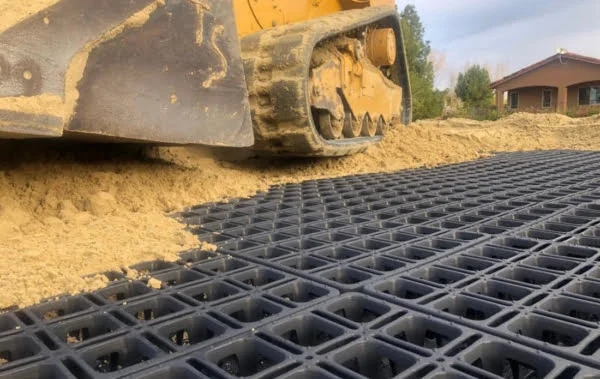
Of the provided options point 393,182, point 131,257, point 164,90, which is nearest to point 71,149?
point 164,90

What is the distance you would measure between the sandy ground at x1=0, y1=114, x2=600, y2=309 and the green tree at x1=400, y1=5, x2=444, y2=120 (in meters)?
19.6

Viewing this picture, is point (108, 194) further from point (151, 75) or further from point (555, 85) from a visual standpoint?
point (555, 85)

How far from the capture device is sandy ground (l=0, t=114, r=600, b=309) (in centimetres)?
200

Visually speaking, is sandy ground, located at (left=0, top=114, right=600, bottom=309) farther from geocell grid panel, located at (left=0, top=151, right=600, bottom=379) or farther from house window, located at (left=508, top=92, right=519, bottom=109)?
house window, located at (left=508, top=92, right=519, bottom=109)

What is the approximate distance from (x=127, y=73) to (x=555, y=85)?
3366 centimetres

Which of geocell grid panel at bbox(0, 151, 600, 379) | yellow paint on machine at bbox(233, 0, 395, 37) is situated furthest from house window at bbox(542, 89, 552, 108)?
geocell grid panel at bbox(0, 151, 600, 379)

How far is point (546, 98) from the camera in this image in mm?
33375

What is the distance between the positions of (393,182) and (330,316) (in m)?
2.85

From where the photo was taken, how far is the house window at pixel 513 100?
1355 inches

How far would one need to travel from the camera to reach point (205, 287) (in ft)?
5.90

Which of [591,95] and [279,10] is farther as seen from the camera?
[591,95]

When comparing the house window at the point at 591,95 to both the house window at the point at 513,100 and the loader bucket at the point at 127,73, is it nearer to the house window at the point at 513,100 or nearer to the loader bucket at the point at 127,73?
the house window at the point at 513,100

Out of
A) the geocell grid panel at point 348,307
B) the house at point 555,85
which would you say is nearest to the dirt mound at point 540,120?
the geocell grid panel at point 348,307

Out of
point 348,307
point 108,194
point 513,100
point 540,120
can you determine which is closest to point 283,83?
point 108,194
